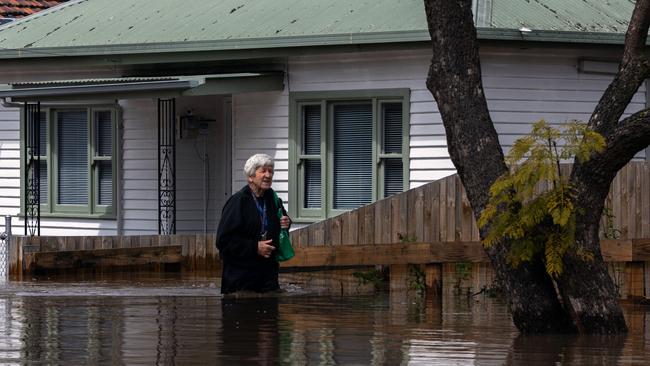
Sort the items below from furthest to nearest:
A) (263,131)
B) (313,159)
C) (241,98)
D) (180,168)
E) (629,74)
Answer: (180,168)
(241,98)
(263,131)
(313,159)
(629,74)

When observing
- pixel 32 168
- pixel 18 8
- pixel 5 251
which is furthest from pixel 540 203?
pixel 18 8

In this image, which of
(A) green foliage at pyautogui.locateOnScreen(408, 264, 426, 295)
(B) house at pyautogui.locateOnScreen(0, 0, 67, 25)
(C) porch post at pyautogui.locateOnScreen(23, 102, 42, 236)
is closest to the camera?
(A) green foliage at pyautogui.locateOnScreen(408, 264, 426, 295)

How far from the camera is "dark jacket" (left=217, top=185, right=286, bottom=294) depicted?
1380 cm

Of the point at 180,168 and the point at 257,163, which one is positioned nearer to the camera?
the point at 257,163

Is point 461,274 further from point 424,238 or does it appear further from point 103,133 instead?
point 103,133

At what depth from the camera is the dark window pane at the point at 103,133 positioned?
23.7 meters

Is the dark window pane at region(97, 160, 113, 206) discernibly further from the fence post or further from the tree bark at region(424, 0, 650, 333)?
the tree bark at region(424, 0, 650, 333)

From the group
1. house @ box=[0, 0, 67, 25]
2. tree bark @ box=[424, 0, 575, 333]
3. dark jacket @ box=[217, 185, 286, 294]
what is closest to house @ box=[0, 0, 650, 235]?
house @ box=[0, 0, 67, 25]

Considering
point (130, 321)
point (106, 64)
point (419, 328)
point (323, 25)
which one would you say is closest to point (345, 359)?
point (419, 328)

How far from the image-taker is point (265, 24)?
848 inches

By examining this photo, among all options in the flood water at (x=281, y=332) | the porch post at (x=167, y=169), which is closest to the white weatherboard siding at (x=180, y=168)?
the porch post at (x=167, y=169)

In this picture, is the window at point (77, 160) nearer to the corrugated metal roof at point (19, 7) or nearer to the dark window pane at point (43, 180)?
the dark window pane at point (43, 180)

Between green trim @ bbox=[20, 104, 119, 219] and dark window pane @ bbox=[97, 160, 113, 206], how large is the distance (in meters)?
0.07

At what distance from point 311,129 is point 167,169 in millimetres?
2907
